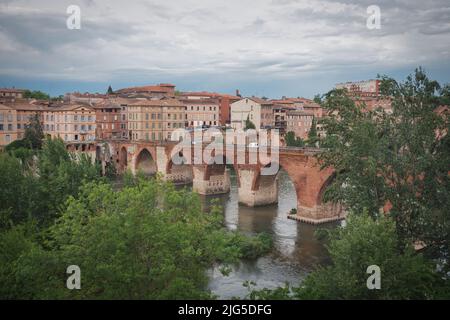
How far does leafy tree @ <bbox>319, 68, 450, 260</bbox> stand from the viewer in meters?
18.5

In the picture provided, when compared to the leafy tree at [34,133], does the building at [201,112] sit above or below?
above

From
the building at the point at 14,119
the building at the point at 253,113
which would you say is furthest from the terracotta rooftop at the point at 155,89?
the building at the point at 14,119

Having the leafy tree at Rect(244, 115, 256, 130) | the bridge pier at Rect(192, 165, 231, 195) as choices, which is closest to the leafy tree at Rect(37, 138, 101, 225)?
the bridge pier at Rect(192, 165, 231, 195)

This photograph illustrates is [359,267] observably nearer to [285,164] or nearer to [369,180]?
[369,180]

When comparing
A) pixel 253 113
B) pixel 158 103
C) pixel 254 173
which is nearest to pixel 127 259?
pixel 254 173

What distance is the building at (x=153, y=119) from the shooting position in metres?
71.3

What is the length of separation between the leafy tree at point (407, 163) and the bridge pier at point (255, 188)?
23.5 metres

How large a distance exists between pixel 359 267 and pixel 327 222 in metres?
23.2

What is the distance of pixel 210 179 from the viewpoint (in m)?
50.5

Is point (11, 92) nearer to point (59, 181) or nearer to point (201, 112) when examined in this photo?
point (201, 112)

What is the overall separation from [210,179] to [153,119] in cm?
2502

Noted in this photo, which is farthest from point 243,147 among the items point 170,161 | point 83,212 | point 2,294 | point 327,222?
point 2,294

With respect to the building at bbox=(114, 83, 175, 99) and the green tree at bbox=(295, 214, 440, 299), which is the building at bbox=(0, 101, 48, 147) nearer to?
the building at bbox=(114, 83, 175, 99)

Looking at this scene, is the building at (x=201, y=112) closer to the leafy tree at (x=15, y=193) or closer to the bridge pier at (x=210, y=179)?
the bridge pier at (x=210, y=179)
